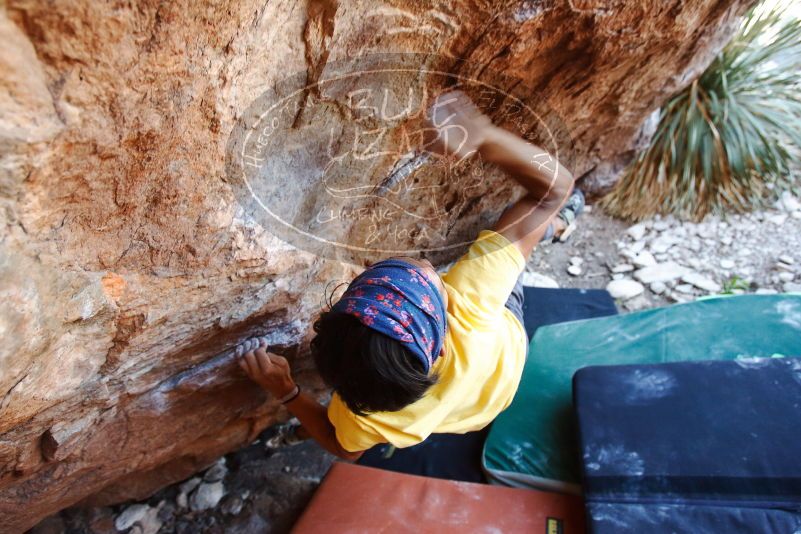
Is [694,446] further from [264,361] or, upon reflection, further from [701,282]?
[701,282]

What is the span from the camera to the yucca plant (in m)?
3.18

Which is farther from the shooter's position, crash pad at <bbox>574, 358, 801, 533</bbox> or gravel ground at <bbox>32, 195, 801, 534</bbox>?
gravel ground at <bbox>32, 195, 801, 534</bbox>

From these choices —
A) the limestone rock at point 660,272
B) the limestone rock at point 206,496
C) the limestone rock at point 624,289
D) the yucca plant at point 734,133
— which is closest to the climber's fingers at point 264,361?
the limestone rock at point 206,496

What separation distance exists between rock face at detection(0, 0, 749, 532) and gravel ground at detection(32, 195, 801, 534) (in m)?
0.26

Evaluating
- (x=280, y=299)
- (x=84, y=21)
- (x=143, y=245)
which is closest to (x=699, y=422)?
(x=280, y=299)

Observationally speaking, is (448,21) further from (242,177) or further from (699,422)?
(699,422)

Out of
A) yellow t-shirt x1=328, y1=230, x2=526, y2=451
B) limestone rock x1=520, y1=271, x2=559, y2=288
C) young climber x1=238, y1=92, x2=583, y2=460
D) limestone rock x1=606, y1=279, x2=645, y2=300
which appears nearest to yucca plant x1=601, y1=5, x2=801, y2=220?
limestone rock x1=606, y1=279, x2=645, y2=300

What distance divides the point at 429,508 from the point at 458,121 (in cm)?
103

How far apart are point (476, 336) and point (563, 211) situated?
2.36 feet

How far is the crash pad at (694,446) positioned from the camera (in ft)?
4.14

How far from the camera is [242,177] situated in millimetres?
1026

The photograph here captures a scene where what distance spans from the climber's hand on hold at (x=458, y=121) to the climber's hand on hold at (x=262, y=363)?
687mm

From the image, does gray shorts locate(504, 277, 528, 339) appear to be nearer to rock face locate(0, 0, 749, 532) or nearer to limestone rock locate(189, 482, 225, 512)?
rock face locate(0, 0, 749, 532)
